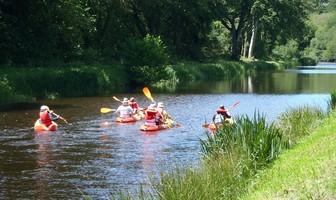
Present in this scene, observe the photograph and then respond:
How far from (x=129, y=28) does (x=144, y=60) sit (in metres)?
15.7

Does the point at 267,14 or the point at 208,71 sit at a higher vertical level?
the point at 267,14

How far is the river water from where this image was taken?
36.4 feet

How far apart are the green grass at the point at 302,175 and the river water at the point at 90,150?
1.93m

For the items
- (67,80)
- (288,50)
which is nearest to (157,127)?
(67,80)

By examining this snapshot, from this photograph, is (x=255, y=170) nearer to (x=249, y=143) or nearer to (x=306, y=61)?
(x=249, y=143)

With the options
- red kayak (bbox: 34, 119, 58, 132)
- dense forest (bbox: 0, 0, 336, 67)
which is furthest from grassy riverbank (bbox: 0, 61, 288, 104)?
red kayak (bbox: 34, 119, 58, 132)

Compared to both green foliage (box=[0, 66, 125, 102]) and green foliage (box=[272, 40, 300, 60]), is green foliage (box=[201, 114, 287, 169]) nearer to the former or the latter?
green foliage (box=[0, 66, 125, 102])

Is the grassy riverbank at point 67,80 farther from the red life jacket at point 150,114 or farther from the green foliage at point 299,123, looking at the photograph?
the green foliage at point 299,123

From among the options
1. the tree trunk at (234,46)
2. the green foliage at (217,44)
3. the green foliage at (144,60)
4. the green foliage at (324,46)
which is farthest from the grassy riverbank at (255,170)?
the green foliage at (324,46)

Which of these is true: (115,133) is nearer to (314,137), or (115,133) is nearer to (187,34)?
(314,137)

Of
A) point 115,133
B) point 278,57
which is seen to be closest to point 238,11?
point 278,57

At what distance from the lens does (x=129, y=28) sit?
52719mm

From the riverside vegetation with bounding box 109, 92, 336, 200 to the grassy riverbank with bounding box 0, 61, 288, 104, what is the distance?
1716 cm

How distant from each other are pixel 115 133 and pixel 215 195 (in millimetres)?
10693
